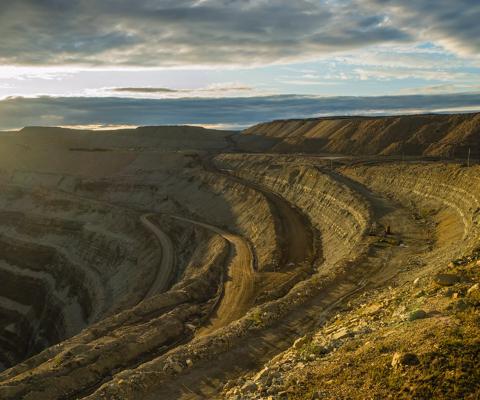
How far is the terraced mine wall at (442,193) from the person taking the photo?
32.2 m

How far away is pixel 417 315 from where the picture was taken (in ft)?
50.1

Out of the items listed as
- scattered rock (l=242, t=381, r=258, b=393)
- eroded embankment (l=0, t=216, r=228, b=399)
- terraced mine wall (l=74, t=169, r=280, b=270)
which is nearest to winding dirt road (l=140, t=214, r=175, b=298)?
terraced mine wall (l=74, t=169, r=280, b=270)

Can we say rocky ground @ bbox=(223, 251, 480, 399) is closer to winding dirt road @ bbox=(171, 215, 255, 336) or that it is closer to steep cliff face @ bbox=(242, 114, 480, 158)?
winding dirt road @ bbox=(171, 215, 255, 336)

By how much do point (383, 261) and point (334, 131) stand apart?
82.0 metres

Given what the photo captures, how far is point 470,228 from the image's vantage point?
31.8 meters

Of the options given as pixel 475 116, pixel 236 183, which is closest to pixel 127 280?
pixel 236 183

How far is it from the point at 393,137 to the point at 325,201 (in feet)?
154

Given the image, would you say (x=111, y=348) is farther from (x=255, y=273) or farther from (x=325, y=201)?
(x=325, y=201)

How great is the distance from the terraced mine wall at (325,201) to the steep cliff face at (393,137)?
26.2 meters

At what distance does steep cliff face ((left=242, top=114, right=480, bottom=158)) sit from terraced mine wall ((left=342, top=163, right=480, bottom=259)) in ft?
88.5

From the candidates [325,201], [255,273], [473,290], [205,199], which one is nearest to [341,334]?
[473,290]

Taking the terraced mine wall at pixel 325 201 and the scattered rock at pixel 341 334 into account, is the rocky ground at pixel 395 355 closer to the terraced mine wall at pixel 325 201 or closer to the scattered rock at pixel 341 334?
the scattered rock at pixel 341 334

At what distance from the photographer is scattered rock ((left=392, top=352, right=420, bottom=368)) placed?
1210cm

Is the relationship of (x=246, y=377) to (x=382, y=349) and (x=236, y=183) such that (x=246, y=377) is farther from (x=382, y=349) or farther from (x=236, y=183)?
(x=236, y=183)
